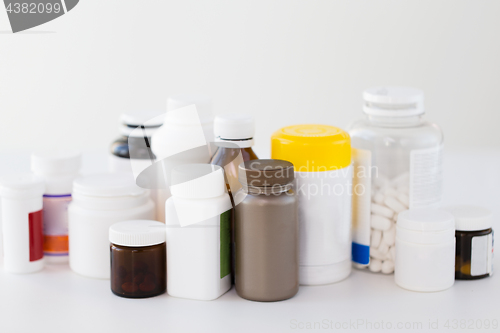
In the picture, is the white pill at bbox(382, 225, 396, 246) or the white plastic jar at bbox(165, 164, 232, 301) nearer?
the white plastic jar at bbox(165, 164, 232, 301)

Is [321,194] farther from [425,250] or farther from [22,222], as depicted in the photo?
[22,222]

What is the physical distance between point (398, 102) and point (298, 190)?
0.23 meters

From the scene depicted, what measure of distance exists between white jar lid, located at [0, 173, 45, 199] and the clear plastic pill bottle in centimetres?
4

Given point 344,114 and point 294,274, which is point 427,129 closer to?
point 294,274

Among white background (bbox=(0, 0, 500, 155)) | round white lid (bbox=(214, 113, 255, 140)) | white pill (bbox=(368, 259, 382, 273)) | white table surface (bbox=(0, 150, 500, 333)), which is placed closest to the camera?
white table surface (bbox=(0, 150, 500, 333))

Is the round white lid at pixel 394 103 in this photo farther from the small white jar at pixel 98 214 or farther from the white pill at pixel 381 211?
the small white jar at pixel 98 214

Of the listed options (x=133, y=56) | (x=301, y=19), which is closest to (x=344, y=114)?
(x=301, y=19)

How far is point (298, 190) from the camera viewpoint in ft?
3.50

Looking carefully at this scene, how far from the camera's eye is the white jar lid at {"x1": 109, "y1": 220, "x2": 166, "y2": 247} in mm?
1016

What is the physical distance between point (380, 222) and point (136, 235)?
1.37 ft

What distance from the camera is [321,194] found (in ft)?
3.50

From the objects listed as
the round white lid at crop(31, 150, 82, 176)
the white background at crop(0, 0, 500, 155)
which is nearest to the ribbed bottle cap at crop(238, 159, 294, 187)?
the round white lid at crop(31, 150, 82, 176)

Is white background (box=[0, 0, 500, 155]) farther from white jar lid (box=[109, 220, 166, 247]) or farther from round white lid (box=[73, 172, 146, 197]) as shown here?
white jar lid (box=[109, 220, 166, 247])

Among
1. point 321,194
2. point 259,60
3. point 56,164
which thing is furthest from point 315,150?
point 259,60
